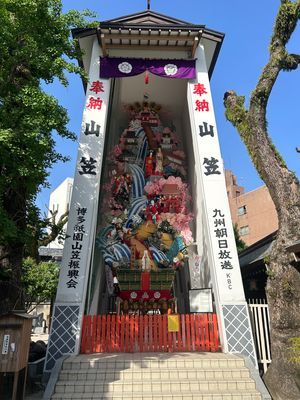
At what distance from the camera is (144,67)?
13.6m

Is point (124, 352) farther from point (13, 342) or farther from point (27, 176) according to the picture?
point (27, 176)

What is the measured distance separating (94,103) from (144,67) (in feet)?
9.52

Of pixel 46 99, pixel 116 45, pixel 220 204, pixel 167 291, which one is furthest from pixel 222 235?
pixel 116 45

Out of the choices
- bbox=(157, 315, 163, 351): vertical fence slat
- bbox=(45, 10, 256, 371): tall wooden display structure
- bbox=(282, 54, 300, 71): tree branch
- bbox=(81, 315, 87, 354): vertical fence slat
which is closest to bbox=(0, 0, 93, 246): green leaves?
bbox=(45, 10, 256, 371): tall wooden display structure

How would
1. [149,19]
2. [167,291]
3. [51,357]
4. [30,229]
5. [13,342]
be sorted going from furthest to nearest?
[149,19] → [167,291] → [51,357] → [30,229] → [13,342]

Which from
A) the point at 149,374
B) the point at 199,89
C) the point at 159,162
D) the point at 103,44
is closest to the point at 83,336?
the point at 149,374

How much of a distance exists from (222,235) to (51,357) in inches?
235

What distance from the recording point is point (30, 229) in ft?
25.8

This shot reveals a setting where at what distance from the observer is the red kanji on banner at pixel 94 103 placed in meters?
12.2

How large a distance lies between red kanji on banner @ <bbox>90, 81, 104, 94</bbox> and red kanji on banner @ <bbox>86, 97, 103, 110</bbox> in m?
0.38

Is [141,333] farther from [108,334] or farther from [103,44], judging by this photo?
[103,44]

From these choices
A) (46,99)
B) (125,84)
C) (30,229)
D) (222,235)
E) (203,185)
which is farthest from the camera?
(125,84)

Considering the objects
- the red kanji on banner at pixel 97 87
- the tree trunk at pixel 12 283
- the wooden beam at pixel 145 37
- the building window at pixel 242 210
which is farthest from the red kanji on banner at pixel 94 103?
the building window at pixel 242 210

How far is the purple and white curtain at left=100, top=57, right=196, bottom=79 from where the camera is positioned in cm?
1309
